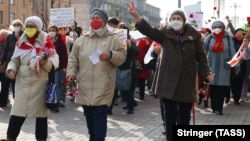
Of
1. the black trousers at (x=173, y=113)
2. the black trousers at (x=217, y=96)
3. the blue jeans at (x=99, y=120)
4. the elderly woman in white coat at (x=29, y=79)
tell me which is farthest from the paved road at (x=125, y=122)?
the black trousers at (x=173, y=113)

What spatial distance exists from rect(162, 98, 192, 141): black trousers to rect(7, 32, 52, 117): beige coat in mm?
1826

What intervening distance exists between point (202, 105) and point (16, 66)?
6.44 m

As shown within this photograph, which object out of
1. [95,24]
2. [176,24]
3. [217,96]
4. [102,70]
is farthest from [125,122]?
[176,24]

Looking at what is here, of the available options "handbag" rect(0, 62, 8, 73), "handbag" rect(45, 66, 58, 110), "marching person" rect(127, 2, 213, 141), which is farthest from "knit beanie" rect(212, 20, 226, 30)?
"handbag" rect(0, 62, 8, 73)

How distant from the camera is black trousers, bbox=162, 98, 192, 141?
21.7 ft

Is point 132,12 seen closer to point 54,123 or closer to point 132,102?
point 54,123

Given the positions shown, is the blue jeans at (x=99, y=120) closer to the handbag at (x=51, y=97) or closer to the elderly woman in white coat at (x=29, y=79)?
the handbag at (x=51, y=97)

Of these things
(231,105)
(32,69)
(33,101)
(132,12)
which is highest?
(132,12)

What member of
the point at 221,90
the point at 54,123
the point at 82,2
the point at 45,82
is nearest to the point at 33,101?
the point at 45,82

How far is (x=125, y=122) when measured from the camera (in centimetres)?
989

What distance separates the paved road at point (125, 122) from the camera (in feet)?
27.2

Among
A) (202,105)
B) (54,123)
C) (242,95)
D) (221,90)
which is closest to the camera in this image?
(54,123)

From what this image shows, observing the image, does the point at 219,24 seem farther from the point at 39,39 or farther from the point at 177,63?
the point at 39,39

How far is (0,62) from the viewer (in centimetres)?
1142
